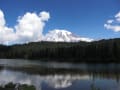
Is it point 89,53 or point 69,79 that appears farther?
point 89,53

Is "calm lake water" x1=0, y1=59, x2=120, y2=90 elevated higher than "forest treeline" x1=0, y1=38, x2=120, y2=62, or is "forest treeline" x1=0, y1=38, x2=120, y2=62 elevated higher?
"forest treeline" x1=0, y1=38, x2=120, y2=62

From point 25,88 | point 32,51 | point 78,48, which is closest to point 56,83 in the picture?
point 25,88

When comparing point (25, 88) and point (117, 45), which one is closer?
point (25, 88)

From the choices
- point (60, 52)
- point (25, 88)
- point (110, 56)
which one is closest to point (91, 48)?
point (110, 56)

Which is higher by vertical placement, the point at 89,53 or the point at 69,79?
the point at 89,53

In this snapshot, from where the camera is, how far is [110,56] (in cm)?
12138

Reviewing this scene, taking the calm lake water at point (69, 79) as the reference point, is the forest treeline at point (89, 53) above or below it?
above

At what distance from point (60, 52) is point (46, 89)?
120853 mm

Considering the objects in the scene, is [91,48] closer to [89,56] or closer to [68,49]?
[89,56]

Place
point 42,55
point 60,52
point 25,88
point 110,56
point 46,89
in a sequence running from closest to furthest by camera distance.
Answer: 1. point 25,88
2. point 46,89
3. point 110,56
4. point 60,52
5. point 42,55

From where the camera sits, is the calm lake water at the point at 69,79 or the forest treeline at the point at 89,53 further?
the forest treeline at the point at 89,53

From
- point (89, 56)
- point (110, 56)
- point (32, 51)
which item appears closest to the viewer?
point (110, 56)

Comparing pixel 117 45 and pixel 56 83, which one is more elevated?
pixel 117 45

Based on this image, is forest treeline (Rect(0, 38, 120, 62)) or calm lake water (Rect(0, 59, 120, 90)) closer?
calm lake water (Rect(0, 59, 120, 90))
